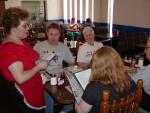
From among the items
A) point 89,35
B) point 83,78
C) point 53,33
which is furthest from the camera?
point 89,35

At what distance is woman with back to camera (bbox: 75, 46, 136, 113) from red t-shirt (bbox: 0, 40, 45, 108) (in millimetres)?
577

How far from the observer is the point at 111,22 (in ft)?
20.9

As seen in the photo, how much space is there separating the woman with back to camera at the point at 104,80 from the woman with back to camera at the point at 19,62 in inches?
21.2

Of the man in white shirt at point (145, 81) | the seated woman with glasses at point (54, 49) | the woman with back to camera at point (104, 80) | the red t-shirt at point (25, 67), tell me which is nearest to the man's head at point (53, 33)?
the seated woman with glasses at point (54, 49)

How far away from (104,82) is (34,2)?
7.13 meters

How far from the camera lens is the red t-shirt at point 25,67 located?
1.66 meters

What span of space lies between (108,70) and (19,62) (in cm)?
68

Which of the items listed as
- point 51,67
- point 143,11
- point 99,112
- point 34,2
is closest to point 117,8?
point 143,11

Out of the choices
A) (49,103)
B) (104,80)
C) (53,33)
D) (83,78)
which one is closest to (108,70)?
(104,80)

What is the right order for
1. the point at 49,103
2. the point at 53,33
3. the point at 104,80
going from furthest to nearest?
the point at 53,33 < the point at 49,103 < the point at 104,80

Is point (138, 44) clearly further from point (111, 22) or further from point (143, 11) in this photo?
point (111, 22)

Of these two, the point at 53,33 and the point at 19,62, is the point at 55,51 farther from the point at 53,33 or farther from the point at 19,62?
the point at 19,62

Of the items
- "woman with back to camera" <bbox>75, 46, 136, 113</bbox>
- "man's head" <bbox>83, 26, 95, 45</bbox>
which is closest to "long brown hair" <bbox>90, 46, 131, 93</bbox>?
"woman with back to camera" <bbox>75, 46, 136, 113</bbox>

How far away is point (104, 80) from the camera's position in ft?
4.64
